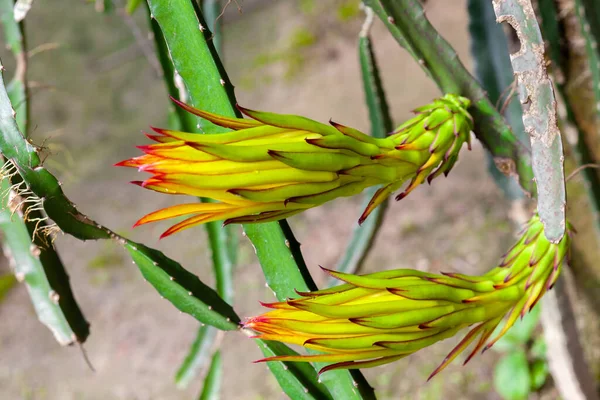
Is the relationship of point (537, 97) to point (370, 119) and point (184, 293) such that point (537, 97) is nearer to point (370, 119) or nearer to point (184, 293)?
point (184, 293)

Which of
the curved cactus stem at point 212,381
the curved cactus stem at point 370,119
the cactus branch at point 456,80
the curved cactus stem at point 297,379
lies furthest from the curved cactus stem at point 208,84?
the curved cactus stem at point 212,381

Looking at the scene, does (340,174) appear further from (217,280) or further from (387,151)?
(217,280)

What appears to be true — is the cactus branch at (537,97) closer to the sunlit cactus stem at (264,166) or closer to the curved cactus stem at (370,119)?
the sunlit cactus stem at (264,166)

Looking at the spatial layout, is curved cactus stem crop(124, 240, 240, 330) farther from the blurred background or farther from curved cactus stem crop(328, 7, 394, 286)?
the blurred background

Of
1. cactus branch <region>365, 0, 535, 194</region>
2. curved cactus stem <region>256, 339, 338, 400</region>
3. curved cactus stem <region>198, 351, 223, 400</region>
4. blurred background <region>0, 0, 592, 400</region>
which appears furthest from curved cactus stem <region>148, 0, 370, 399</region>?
blurred background <region>0, 0, 592, 400</region>

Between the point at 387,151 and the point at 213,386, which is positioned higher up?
the point at 387,151

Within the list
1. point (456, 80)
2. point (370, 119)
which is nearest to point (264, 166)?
point (456, 80)

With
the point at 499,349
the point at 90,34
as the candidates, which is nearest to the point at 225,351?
the point at 499,349
